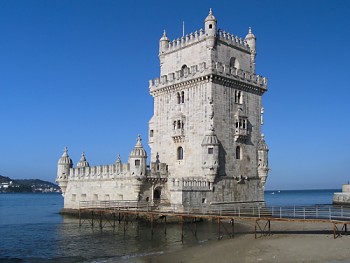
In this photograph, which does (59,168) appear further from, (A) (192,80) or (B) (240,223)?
(B) (240,223)

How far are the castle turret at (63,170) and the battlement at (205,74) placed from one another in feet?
51.0

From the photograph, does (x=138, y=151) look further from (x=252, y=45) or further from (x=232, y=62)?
(x=252, y=45)

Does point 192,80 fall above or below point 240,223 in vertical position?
above

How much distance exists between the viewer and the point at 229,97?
43969 millimetres

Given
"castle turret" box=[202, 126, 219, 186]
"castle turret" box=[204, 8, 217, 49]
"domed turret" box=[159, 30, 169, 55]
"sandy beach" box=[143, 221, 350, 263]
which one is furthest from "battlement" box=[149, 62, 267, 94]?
"sandy beach" box=[143, 221, 350, 263]

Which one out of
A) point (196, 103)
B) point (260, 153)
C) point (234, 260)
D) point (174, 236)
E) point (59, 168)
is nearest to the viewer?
point (234, 260)

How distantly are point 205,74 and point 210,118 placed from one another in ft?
14.0

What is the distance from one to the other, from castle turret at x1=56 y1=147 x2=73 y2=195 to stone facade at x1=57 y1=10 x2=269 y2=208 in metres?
7.85

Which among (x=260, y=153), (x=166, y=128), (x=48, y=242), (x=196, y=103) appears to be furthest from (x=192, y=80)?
(x=48, y=242)

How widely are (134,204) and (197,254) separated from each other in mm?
17257

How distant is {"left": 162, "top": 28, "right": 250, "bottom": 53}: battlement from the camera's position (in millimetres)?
44438

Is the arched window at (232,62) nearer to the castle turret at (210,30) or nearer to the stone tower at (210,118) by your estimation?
the stone tower at (210,118)

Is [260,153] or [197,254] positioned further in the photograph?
[260,153]

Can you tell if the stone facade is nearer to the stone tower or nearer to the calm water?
the stone tower
